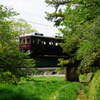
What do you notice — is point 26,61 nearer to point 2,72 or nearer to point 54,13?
point 2,72

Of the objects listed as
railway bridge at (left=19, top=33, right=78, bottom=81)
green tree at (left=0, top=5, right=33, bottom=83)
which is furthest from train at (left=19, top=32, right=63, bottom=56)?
green tree at (left=0, top=5, right=33, bottom=83)

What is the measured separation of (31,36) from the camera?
23.9 m

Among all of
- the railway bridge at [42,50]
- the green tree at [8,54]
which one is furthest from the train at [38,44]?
the green tree at [8,54]

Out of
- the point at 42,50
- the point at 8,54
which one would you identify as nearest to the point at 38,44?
the point at 42,50

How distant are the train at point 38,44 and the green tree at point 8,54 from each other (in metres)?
12.8

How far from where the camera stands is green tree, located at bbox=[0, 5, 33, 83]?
31.1ft

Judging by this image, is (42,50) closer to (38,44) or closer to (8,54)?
(38,44)

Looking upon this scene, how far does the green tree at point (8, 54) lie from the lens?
947 centimetres

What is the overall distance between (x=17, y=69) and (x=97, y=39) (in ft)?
14.8

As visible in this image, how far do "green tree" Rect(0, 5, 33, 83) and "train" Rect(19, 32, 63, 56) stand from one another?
12762 millimetres

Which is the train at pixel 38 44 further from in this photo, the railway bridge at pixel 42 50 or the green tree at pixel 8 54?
the green tree at pixel 8 54

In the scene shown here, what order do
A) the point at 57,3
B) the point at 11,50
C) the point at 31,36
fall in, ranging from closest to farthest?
the point at 11,50
the point at 57,3
the point at 31,36

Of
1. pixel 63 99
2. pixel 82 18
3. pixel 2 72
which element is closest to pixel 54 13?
pixel 82 18

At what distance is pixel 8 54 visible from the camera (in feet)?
31.4
